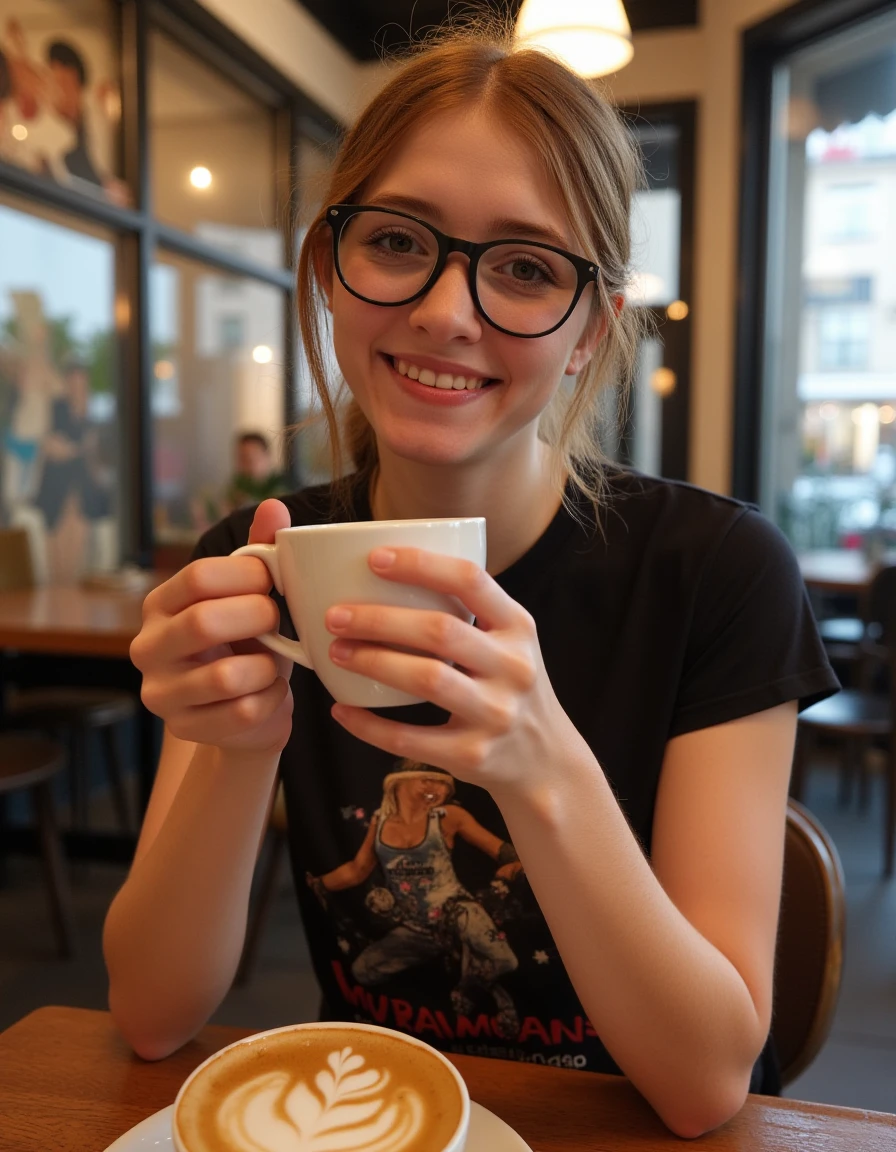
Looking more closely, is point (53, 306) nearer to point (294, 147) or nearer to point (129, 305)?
point (129, 305)

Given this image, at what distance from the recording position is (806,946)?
3.12 ft

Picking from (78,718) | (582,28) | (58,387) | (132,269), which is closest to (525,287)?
(582,28)

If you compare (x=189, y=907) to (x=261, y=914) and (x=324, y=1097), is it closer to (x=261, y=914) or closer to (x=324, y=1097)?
(x=324, y=1097)

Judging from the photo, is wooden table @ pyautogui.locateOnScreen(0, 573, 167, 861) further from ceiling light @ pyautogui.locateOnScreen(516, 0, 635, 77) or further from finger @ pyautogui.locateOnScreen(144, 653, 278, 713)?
ceiling light @ pyautogui.locateOnScreen(516, 0, 635, 77)

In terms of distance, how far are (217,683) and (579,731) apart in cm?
50

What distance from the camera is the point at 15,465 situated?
11.6 feet

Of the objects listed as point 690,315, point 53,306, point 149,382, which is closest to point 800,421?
point 690,315

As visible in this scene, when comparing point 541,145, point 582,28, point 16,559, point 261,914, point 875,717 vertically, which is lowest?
point 261,914

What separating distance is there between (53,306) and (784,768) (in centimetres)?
361

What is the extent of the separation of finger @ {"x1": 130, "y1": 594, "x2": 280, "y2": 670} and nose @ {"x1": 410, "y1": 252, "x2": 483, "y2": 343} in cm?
37

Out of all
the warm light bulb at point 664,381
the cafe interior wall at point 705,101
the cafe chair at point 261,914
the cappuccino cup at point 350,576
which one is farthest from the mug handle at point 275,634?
the warm light bulb at point 664,381

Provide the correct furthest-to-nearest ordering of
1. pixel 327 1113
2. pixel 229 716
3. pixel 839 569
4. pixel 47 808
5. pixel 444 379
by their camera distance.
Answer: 1. pixel 839 569
2. pixel 47 808
3. pixel 444 379
4. pixel 229 716
5. pixel 327 1113

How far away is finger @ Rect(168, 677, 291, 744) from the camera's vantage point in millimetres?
640

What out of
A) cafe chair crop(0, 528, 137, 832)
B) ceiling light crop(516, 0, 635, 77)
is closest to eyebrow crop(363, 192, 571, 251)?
ceiling light crop(516, 0, 635, 77)
